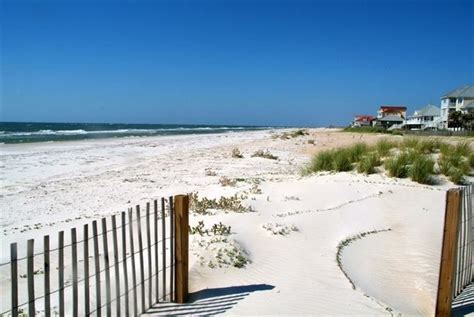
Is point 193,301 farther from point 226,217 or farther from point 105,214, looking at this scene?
point 105,214

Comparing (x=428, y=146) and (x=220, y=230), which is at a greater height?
(x=428, y=146)

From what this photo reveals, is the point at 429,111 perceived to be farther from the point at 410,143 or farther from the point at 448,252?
the point at 448,252

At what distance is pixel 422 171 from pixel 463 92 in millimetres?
66443

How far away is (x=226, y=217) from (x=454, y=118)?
2428 inches

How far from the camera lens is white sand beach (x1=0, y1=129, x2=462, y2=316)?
5309mm

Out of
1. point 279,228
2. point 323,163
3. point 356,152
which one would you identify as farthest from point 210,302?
point 356,152

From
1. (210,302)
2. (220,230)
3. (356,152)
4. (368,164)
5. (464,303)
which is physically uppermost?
(356,152)

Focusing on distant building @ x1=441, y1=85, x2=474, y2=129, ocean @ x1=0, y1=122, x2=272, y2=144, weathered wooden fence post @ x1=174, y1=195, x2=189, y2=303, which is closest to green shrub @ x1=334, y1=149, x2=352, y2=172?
weathered wooden fence post @ x1=174, y1=195, x2=189, y2=303

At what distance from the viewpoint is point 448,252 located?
4816mm

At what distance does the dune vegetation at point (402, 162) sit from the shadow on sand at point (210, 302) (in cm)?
895

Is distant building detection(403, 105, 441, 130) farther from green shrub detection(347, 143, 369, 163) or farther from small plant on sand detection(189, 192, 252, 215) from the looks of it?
small plant on sand detection(189, 192, 252, 215)

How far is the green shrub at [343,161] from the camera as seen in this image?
47.2 feet

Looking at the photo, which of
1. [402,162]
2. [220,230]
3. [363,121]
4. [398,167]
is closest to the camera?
[220,230]

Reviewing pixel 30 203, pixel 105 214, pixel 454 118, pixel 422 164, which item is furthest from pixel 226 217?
pixel 454 118
